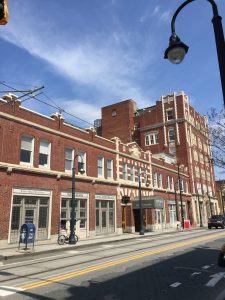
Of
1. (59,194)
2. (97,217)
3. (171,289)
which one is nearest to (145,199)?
(97,217)

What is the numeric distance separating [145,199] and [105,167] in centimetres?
667

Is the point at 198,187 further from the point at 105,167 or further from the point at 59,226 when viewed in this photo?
the point at 59,226

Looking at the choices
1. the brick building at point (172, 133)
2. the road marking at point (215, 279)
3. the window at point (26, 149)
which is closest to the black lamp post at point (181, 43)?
the road marking at point (215, 279)

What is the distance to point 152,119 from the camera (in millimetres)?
59500

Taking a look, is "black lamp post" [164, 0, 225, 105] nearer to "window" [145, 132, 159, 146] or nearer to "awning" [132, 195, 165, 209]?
"awning" [132, 195, 165, 209]

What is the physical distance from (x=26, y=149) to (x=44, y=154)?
184 cm

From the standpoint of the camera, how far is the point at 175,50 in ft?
21.3

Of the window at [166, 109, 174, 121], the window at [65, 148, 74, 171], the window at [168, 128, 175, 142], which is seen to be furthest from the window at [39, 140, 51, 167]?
the window at [166, 109, 174, 121]

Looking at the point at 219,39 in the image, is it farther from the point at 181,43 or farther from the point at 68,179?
the point at 68,179

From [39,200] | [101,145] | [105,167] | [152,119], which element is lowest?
[39,200]

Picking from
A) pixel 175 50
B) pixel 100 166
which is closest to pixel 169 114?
pixel 100 166

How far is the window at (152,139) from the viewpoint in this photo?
58625 mm

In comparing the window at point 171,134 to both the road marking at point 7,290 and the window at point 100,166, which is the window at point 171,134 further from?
the road marking at point 7,290

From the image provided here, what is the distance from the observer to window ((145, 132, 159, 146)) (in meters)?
58.6
